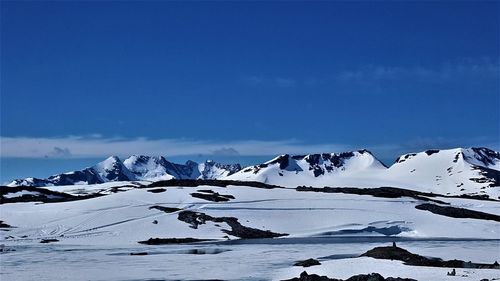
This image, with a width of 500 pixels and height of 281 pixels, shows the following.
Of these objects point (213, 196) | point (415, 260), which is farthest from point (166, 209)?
point (415, 260)

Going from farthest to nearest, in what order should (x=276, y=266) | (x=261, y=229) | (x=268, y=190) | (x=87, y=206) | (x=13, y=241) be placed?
(x=268, y=190)
(x=87, y=206)
(x=261, y=229)
(x=13, y=241)
(x=276, y=266)

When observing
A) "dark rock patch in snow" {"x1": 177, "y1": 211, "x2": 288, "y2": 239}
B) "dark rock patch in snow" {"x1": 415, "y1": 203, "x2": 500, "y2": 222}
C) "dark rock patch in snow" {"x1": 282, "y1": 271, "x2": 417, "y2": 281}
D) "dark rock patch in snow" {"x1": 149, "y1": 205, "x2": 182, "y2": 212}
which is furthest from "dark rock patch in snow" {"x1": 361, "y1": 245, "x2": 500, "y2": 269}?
"dark rock patch in snow" {"x1": 415, "y1": 203, "x2": 500, "y2": 222}

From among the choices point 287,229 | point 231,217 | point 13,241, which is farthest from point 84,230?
point 287,229

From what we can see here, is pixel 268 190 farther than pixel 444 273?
Yes

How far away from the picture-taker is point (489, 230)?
9462cm

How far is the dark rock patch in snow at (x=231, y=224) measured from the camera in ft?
296

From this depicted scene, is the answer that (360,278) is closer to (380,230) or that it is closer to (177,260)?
(177,260)

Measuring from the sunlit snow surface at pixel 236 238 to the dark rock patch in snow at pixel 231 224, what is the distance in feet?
5.43

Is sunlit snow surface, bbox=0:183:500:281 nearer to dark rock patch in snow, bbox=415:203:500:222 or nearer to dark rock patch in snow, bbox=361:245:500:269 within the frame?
dark rock patch in snow, bbox=361:245:500:269

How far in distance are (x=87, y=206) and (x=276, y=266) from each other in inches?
2637

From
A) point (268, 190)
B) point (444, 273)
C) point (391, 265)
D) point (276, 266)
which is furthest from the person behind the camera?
point (268, 190)

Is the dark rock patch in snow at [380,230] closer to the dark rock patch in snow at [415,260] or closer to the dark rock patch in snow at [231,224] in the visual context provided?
the dark rock patch in snow at [231,224]

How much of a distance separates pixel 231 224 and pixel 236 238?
8.80 meters

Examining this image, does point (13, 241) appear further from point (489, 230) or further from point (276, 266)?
point (489, 230)
